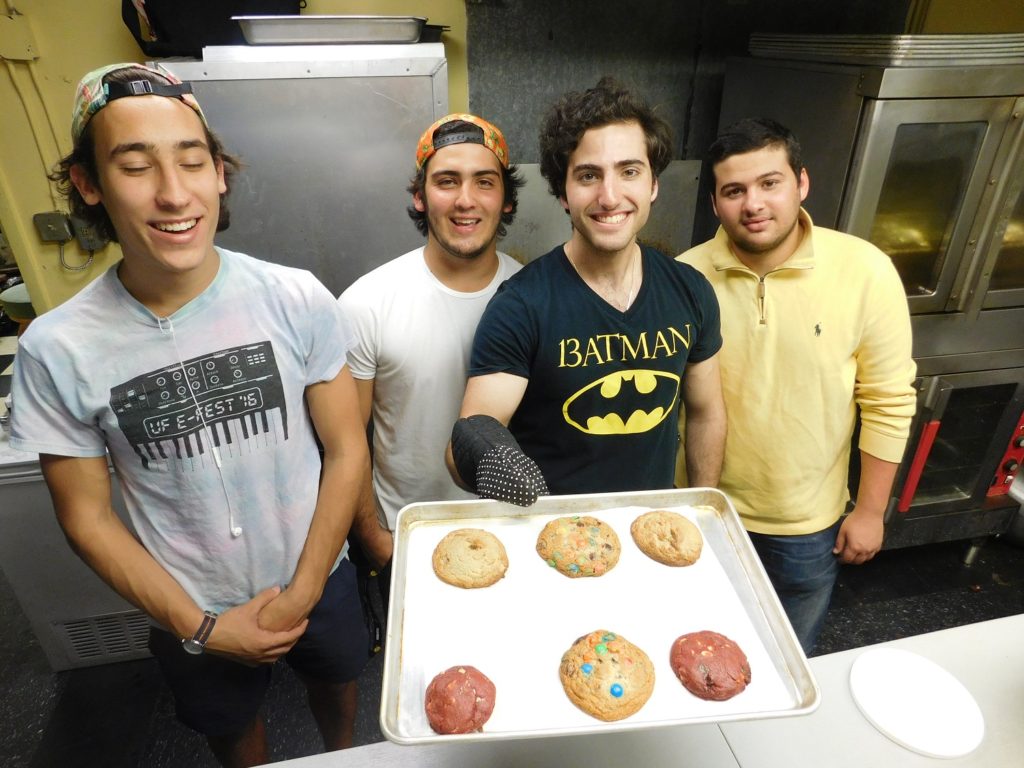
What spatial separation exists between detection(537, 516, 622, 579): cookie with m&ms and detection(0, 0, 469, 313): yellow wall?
88.4 inches

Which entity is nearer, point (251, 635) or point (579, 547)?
point (579, 547)

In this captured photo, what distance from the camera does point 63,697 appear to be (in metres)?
2.40

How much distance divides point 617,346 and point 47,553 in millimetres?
2283

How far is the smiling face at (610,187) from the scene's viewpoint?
1.42 metres

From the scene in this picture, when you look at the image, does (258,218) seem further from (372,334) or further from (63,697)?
(63,697)

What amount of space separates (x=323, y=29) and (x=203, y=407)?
1.46 metres

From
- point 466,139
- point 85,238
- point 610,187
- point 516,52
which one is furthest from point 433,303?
point 85,238

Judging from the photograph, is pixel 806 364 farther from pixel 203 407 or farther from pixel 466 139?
pixel 203 407

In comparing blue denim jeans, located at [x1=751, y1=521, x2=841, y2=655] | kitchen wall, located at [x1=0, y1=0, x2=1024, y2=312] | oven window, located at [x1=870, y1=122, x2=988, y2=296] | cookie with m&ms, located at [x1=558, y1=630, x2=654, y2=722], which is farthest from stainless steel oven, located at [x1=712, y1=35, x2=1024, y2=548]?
cookie with m&ms, located at [x1=558, y1=630, x2=654, y2=722]

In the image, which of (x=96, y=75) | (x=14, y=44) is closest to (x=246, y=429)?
(x=96, y=75)

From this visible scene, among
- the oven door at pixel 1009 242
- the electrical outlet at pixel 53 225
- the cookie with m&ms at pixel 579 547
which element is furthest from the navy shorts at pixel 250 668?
the oven door at pixel 1009 242

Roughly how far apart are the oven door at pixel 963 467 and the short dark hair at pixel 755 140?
1.57 metres

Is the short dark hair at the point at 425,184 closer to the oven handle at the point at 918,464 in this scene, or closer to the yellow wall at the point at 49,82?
the yellow wall at the point at 49,82

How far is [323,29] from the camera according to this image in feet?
6.65
